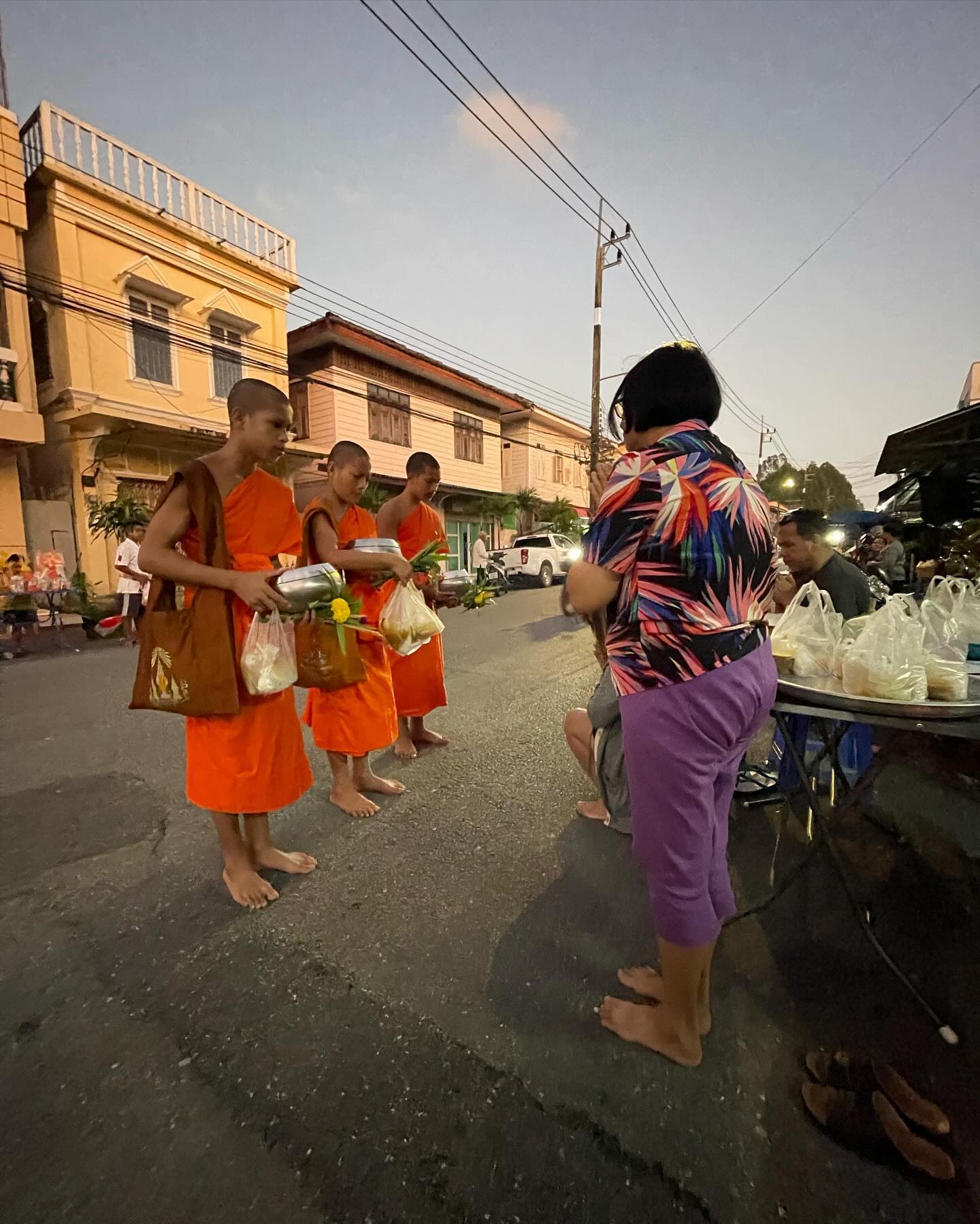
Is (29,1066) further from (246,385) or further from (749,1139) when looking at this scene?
(246,385)

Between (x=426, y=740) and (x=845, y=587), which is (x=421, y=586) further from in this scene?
(x=845, y=587)

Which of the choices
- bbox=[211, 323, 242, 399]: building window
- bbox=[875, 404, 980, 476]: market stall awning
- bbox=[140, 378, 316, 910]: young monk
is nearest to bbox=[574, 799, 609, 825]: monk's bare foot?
bbox=[140, 378, 316, 910]: young monk

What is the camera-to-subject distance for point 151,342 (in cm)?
1163

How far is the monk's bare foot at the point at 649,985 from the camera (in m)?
1.58

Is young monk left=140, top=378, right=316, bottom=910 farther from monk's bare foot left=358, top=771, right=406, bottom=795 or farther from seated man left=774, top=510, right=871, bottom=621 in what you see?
seated man left=774, top=510, right=871, bottom=621

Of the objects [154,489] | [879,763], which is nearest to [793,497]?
[154,489]

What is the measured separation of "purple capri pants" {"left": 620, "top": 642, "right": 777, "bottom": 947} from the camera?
1.35 meters

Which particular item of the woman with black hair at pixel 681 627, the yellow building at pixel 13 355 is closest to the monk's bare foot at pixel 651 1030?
the woman with black hair at pixel 681 627

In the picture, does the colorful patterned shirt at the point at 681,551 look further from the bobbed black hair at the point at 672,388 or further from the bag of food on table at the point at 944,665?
the bag of food on table at the point at 944,665

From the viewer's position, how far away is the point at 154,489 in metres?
11.8

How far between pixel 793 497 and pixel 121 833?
169 feet

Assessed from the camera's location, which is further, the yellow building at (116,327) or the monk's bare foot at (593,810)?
the yellow building at (116,327)

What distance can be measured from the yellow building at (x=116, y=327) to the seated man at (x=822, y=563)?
37.4ft

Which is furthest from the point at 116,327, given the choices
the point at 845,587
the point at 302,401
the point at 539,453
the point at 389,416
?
the point at 539,453
